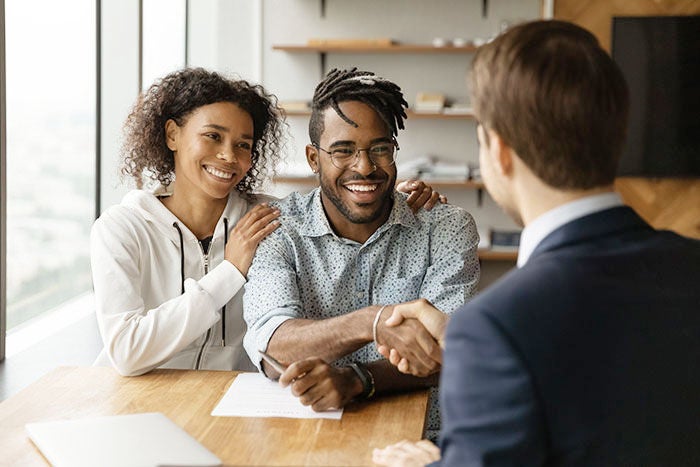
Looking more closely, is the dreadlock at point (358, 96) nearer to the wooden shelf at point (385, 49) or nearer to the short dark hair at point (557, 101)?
the short dark hair at point (557, 101)

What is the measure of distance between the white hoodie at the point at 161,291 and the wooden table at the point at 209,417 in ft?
0.28

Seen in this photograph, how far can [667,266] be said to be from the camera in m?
1.10

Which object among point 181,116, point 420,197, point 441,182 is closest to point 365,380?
point 420,197

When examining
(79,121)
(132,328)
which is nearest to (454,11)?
(79,121)

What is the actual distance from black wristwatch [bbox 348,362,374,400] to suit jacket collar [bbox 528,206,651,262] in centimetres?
76

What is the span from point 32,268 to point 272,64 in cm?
278

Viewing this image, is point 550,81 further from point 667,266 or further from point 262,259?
point 262,259

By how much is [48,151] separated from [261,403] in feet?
7.06

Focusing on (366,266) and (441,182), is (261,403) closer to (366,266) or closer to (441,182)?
(366,266)

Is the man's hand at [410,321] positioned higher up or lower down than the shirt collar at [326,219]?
lower down

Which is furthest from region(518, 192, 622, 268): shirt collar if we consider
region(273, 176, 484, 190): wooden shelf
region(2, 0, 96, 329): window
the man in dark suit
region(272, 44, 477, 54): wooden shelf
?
region(272, 44, 477, 54): wooden shelf

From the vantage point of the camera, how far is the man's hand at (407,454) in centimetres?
145

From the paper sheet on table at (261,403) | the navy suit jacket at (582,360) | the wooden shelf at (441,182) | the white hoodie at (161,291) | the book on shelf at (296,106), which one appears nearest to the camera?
the navy suit jacket at (582,360)

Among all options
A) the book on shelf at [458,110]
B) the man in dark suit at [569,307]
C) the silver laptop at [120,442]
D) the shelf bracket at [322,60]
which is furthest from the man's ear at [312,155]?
the shelf bracket at [322,60]
